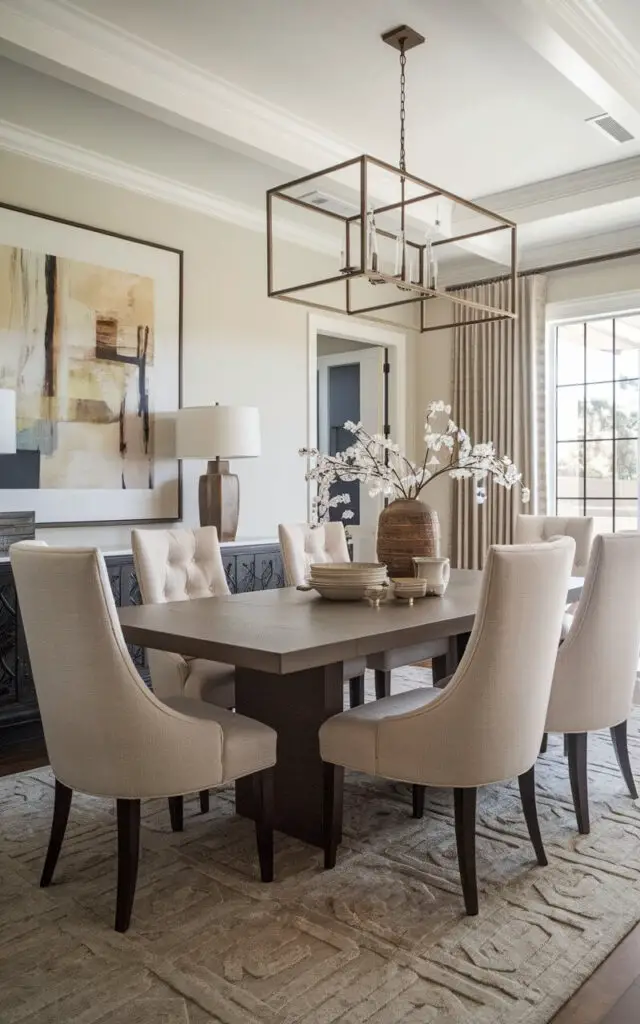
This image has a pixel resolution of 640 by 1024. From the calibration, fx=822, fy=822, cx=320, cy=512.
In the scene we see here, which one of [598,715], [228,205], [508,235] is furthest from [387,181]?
[598,715]

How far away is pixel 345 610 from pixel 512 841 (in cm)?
88

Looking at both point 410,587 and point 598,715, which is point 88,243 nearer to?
point 410,587

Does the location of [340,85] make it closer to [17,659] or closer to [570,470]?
A: [17,659]

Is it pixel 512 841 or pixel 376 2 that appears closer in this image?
pixel 512 841

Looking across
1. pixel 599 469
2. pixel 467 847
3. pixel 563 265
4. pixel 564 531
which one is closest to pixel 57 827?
pixel 467 847

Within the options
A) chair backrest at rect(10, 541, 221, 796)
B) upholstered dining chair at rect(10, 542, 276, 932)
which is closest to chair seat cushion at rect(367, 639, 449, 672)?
upholstered dining chair at rect(10, 542, 276, 932)

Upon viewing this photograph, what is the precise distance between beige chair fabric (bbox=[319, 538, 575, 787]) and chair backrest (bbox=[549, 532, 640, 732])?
0.39 meters

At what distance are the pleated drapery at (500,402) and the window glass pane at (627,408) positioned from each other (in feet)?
→ 1.66

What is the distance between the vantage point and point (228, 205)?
4980 millimetres

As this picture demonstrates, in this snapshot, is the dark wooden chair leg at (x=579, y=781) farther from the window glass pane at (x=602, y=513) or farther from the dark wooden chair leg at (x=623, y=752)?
the window glass pane at (x=602, y=513)

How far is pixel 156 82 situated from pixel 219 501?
202cm

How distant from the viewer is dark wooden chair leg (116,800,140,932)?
2.01 metres

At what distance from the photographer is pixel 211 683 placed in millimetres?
2904

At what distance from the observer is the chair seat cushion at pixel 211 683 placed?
9.46ft
